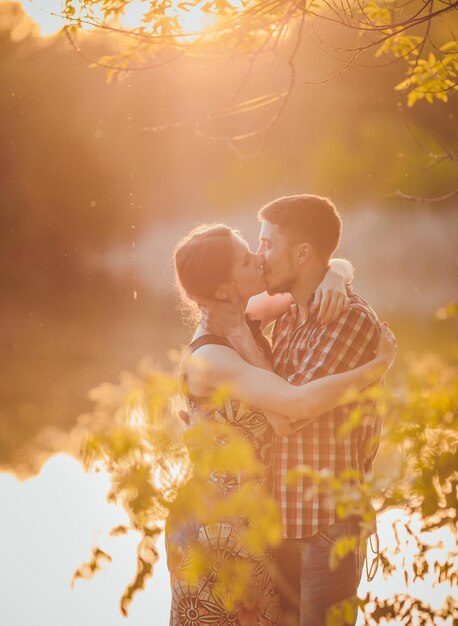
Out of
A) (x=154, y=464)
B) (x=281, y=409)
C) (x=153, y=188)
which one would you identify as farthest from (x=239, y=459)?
(x=153, y=188)

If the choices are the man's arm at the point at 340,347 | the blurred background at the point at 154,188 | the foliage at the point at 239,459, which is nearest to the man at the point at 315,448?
the man's arm at the point at 340,347

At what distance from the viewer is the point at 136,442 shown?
3.76 ft

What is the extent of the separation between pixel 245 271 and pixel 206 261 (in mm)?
93

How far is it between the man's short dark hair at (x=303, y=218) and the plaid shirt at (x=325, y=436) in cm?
20

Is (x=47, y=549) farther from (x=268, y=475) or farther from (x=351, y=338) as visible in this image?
(x=351, y=338)

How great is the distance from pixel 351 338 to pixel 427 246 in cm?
521

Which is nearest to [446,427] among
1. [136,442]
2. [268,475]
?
[136,442]

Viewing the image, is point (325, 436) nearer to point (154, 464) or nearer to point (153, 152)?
point (154, 464)

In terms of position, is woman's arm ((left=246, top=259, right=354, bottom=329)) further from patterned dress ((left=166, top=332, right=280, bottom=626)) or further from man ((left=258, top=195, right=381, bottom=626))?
patterned dress ((left=166, top=332, right=280, bottom=626))

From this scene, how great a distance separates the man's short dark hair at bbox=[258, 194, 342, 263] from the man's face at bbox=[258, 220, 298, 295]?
0.02 m

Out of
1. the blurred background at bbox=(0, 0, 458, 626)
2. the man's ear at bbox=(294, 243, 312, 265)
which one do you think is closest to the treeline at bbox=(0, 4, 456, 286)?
the blurred background at bbox=(0, 0, 458, 626)

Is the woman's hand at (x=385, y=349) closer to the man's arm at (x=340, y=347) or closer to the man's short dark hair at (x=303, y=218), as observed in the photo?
the man's arm at (x=340, y=347)

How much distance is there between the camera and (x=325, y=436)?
1.56 m

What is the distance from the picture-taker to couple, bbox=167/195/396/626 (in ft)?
4.98
